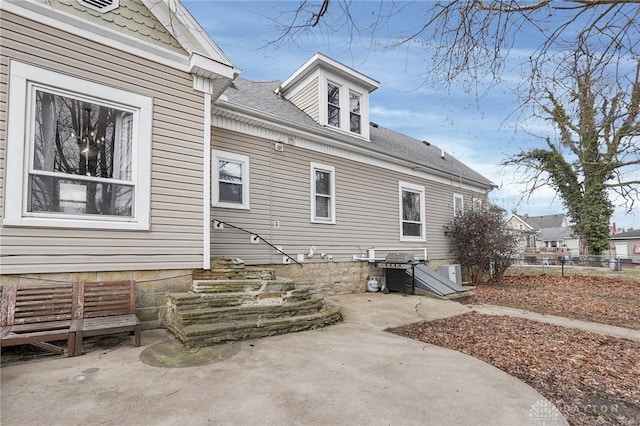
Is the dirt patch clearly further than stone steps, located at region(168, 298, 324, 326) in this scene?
No

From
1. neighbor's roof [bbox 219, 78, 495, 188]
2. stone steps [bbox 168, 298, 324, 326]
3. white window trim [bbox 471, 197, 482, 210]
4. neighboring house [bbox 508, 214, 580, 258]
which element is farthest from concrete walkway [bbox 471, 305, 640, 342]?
neighboring house [bbox 508, 214, 580, 258]

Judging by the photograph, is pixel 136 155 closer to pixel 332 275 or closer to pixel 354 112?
pixel 332 275

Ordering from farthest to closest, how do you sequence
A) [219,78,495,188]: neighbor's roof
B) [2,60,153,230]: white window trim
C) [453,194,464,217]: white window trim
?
1. [453,194,464,217]: white window trim
2. [219,78,495,188]: neighbor's roof
3. [2,60,153,230]: white window trim

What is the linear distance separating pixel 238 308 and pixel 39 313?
7.67ft

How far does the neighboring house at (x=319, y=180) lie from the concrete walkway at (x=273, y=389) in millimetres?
3343

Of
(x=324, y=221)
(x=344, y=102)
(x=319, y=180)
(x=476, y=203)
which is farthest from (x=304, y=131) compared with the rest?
(x=476, y=203)

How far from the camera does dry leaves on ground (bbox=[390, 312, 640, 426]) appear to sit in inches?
120

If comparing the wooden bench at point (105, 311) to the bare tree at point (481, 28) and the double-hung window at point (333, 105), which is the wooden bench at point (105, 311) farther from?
the double-hung window at point (333, 105)

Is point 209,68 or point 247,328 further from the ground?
point 209,68

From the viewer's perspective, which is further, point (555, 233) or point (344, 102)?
point (555, 233)

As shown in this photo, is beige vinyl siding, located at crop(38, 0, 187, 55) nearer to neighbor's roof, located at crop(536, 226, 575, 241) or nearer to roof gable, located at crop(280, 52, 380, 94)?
roof gable, located at crop(280, 52, 380, 94)

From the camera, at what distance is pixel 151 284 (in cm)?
508

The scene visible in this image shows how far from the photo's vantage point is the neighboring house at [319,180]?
7227 millimetres

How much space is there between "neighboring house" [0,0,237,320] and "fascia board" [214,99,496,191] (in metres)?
1.09
